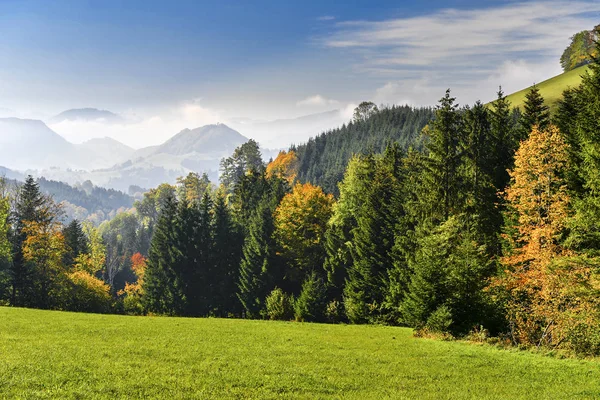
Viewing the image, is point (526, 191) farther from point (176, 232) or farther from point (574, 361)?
point (176, 232)

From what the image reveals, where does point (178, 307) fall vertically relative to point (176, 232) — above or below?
below

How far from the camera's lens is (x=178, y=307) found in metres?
61.9

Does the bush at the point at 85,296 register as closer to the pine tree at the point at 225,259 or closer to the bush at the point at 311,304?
the pine tree at the point at 225,259

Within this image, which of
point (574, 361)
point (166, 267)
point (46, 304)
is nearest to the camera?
point (574, 361)

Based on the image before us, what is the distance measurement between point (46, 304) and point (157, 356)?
160ft

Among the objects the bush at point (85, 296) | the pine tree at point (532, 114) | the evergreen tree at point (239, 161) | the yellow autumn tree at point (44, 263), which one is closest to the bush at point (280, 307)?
the bush at point (85, 296)

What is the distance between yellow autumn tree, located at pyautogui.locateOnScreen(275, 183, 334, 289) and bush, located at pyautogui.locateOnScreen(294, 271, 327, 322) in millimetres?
9268

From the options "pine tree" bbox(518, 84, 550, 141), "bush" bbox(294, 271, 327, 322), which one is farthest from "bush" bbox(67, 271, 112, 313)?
"pine tree" bbox(518, 84, 550, 141)

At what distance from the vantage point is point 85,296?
2340 inches

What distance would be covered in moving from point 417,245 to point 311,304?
1611 cm

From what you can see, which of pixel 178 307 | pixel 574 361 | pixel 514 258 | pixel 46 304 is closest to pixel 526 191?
pixel 514 258

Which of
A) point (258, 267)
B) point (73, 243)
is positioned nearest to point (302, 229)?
point (258, 267)

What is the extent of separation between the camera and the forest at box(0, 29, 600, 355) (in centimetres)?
2922

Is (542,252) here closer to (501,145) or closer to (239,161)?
(501,145)
